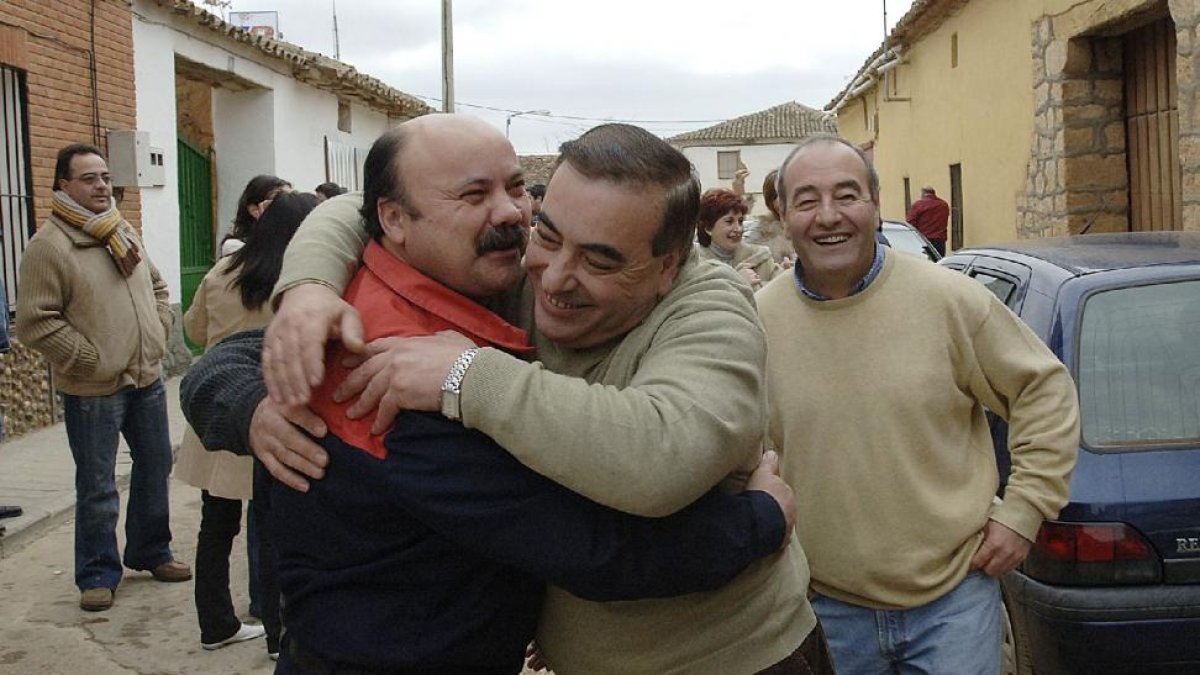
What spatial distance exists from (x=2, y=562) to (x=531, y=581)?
17.5ft

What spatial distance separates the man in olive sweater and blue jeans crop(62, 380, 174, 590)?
3940mm

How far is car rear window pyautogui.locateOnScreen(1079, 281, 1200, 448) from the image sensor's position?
3.42 metres

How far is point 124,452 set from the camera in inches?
351

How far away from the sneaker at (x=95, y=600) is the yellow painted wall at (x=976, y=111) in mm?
9691

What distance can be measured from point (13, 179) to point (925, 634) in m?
8.90

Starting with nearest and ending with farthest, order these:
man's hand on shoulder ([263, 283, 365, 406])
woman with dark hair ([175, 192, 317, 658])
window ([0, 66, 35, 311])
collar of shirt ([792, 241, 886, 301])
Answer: man's hand on shoulder ([263, 283, 365, 406])
collar of shirt ([792, 241, 886, 301])
woman with dark hair ([175, 192, 317, 658])
window ([0, 66, 35, 311])

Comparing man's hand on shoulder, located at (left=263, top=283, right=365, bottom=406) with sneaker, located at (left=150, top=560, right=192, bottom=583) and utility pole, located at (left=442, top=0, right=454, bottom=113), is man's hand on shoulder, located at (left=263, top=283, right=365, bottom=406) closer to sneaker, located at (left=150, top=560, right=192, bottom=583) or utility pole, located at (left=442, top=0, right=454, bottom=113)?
sneaker, located at (left=150, top=560, right=192, bottom=583)

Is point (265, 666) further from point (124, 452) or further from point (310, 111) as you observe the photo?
point (310, 111)

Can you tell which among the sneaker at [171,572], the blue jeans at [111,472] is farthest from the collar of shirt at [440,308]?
the sneaker at [171,572]

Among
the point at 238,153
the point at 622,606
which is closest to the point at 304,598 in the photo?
the point at 622,606

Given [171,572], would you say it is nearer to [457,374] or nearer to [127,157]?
[457,374]

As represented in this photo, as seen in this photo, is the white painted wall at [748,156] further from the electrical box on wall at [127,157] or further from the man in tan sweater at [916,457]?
the man in tan sweater at [916,457]

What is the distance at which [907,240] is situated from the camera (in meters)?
11.7

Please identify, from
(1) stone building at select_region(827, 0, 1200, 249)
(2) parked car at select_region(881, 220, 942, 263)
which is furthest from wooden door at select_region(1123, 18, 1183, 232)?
(2) parked car at select_region(881, 220, 942, 263)
